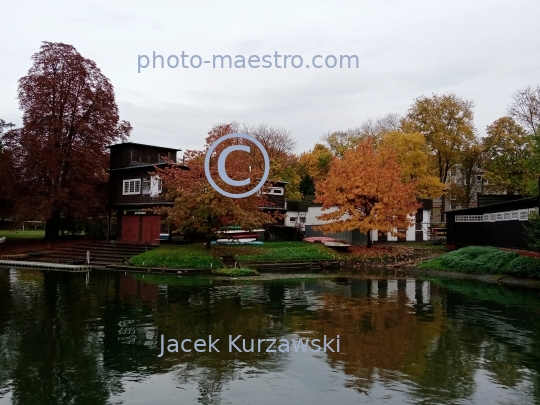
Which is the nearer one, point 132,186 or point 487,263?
point 487,263

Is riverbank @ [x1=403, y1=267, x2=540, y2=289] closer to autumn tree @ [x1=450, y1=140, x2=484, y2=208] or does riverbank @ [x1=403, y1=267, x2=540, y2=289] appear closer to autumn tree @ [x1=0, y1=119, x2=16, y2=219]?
autumn tree @ [x1=450, y1=140, x2=484, y2=208]

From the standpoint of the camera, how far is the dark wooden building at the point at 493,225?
2809 centimetres

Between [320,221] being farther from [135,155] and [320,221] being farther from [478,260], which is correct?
[478,260]

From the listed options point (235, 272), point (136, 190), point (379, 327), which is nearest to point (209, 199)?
point (235, 272)

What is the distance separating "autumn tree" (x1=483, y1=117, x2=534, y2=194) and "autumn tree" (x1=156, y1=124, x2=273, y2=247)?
25.6 meters

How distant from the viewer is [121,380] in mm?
8812

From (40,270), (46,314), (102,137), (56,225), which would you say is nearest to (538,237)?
(46,314)

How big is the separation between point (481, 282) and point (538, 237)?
3985 millimetres

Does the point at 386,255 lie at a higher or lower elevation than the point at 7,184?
lower

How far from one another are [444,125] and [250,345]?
1657 inches

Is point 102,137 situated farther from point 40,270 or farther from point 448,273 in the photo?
point 448,273

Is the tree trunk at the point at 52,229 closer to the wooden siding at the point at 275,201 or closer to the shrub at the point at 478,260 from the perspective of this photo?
the wooden siding at the point at 275,201

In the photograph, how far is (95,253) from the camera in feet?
108

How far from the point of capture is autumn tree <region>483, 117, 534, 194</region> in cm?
4394
